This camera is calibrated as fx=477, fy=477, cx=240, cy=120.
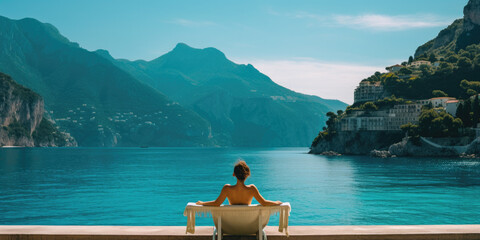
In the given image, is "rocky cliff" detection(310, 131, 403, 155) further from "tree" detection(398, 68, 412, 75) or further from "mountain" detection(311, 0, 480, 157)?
"tree" detection(398, 68, 412, 75)

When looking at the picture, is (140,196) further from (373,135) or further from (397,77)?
(397,77)

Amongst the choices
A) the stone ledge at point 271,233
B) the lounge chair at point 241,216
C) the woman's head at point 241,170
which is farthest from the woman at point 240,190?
the stone ledge at point 271,233

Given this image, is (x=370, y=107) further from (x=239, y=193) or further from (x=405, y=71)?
(x=239, y=193)

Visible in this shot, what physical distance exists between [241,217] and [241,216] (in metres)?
0.02

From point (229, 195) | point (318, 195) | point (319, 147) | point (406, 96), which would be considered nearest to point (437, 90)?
point (406, 96)

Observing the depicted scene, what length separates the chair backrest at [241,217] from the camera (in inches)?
332

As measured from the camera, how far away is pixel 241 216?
8477 mm

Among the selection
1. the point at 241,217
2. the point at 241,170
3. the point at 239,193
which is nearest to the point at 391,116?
the point at 239,193

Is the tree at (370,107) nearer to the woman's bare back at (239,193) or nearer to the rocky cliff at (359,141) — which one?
the rocky cliff at (359,141)

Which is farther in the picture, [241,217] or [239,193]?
[239,193]

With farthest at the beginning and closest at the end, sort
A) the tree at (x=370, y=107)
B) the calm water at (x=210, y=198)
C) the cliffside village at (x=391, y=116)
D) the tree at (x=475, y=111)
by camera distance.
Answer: the tree at (x=370, y=107) < the cliffside village at (x=391, y=116) < the tree at (x=475, y=111) < the calm water at (x=210, y=198)

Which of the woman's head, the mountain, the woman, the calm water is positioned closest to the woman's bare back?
the woman

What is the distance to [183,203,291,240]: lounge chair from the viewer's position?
8.41 m

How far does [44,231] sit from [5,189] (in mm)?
37442
